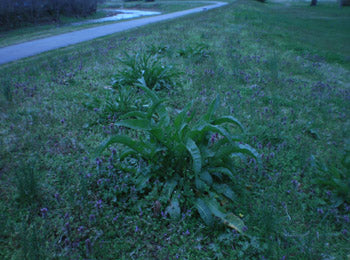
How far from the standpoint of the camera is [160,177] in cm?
282

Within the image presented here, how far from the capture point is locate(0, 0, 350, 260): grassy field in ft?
7.38

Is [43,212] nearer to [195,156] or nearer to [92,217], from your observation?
[92,217]

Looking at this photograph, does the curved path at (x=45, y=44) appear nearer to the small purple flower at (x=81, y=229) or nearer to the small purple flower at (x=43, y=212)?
the small purple flower at (x=43, y=212)

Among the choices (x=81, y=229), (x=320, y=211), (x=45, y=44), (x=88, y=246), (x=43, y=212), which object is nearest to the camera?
(x=88, y=246)

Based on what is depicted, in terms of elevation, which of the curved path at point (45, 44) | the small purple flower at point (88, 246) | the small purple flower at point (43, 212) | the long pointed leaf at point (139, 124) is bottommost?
the curved path at point (45, 44)

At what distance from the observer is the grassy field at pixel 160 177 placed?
7.38 ft

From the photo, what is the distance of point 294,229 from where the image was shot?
2430 millimetres

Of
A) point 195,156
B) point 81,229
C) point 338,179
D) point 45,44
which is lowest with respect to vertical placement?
point 45,44

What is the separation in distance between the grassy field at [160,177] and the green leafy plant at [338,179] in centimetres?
2

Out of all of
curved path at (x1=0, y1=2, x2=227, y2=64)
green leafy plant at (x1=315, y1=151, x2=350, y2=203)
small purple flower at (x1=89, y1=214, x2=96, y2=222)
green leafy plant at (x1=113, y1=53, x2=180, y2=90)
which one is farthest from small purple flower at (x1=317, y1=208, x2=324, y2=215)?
curved path at (x1=0, y1=2, x2=227, y2=64)

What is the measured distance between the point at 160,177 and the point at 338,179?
171 cm

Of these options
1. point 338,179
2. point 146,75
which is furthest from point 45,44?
point 338,179

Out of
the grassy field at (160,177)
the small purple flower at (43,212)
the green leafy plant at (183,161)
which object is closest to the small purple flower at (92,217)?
the grassy field at (160,177)

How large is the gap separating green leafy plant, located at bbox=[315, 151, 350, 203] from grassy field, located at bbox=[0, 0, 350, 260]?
0.02m
